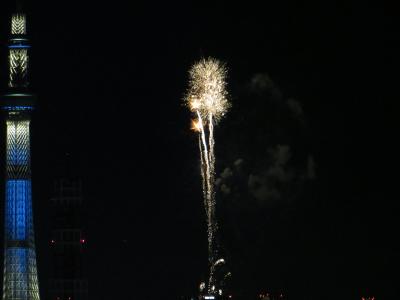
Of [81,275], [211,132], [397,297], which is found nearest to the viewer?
[211,132]

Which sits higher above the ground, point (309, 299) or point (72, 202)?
point (72, 202)

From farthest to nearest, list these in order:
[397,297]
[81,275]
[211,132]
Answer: [397,297] < [81,275] < [211,132]

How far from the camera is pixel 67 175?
166m

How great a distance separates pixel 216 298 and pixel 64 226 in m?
37.6

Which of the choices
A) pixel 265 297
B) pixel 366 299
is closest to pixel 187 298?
pixel 265 297

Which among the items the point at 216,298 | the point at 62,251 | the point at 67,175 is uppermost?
the point at 67,175

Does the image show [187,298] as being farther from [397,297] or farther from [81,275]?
[397,297]

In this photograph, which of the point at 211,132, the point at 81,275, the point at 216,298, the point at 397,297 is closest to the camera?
the point at 211,132

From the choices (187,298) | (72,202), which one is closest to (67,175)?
(72,202)

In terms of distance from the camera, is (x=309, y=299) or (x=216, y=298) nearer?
(x=216, y=298)

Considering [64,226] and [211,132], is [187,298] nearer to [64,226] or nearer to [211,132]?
[64,226]

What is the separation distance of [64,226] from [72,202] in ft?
12.7

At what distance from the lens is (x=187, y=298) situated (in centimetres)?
17362

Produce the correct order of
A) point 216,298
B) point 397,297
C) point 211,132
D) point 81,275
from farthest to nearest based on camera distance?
1. point 397,297
2. point 81,275
3. point 216,298
4. point 211,132
